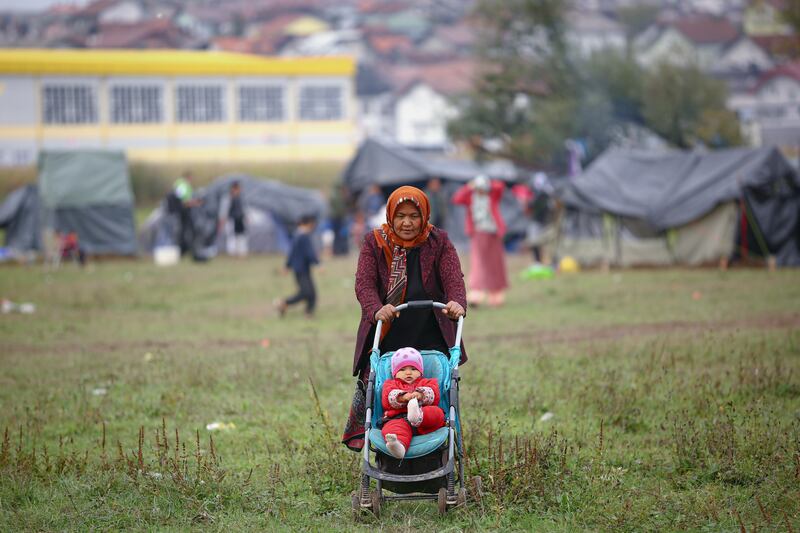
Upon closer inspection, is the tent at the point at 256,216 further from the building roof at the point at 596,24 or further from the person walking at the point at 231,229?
the building roof at the point at 596,24

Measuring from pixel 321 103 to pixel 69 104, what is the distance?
1137 centimetres

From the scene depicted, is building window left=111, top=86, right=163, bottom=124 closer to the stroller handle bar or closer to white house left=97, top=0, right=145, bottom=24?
the stroller handle bar

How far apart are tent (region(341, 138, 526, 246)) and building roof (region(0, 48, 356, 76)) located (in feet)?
67.5

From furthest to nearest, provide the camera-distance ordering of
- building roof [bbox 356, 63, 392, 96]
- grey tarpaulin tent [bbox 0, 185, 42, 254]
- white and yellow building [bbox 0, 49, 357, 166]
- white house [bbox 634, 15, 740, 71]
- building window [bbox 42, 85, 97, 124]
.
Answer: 1. building roof [bbox 356, 63, 392, 96]
2. white house [bbox 634, 15, 740, 71]
3. building window [bbox 42, 85, 97, 124]
4. white and yellow building [bbox 0, 49, 357, 166]
5. grey tarpaulin tent [bbox 0, 185, 42, 254]

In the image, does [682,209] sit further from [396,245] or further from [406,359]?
Answer: [406,359]

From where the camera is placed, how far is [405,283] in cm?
616

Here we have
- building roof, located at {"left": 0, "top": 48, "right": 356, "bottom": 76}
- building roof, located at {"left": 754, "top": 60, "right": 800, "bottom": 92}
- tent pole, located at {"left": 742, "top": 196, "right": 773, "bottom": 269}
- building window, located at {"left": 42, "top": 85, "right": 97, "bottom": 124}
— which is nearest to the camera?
tent pole, located at {"left": 742, "top": 196, "right": 773, "bottom": 269}

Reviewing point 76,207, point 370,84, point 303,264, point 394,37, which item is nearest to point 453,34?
point 394,37

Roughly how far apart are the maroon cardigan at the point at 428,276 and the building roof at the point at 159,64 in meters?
44.2

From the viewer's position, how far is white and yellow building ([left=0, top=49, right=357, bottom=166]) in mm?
47656

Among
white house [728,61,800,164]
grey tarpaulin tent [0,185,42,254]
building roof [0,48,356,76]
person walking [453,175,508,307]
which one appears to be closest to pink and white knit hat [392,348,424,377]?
person walking [453,175,508,307]

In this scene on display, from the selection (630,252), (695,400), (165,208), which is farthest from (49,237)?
(695,400)

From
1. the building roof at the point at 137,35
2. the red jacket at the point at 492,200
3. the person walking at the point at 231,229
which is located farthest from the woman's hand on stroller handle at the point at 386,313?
the building roof at the point at 137,35

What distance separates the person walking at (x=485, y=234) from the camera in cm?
1633
